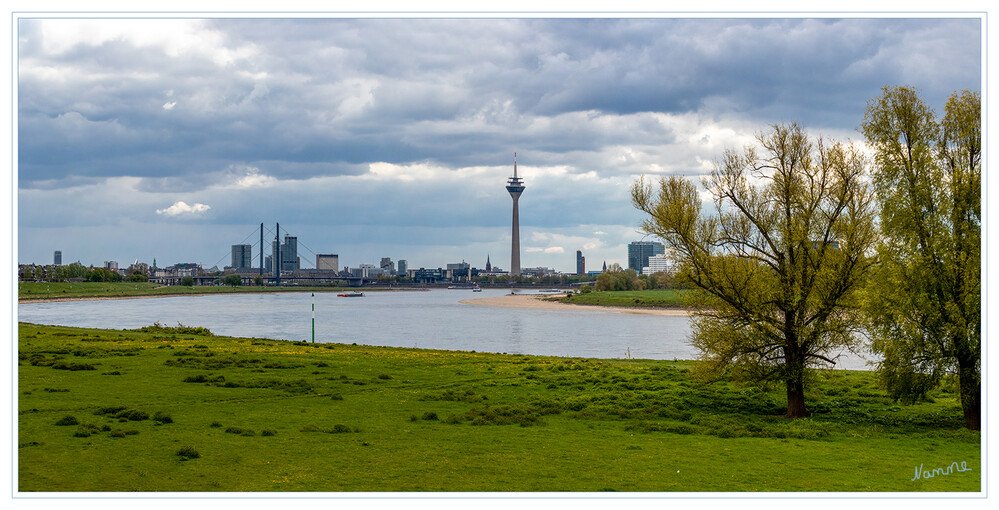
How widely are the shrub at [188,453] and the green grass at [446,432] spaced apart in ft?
0.12

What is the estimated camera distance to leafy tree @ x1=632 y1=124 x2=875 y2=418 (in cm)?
2298

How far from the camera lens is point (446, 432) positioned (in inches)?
776

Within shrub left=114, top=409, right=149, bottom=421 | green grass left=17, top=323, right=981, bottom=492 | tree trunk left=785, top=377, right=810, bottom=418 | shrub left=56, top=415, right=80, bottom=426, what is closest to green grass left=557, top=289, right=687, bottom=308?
green grass left=17, top=323, right=981, bottom=492

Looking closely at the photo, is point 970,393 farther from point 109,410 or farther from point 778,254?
point 109,410

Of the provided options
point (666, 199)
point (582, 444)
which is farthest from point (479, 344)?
point (582, 444)

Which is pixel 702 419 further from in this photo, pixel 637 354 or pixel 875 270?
pixel 637 354

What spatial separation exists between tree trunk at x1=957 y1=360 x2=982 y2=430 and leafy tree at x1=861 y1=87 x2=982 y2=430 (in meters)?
0.03

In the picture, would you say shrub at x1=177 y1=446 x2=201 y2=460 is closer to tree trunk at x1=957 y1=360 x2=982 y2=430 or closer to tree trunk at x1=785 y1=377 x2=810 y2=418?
tree trunk at x1=785 y1=377 x2=810 y2=418

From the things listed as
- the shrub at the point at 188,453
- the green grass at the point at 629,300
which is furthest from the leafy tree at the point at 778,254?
the green grass at the point at 629,300

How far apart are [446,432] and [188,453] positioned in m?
6.55

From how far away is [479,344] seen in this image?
65062mm

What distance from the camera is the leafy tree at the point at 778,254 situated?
23.0m

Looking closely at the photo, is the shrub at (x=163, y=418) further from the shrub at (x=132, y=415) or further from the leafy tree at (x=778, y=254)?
the leafy tree at (x=778, y=254)
